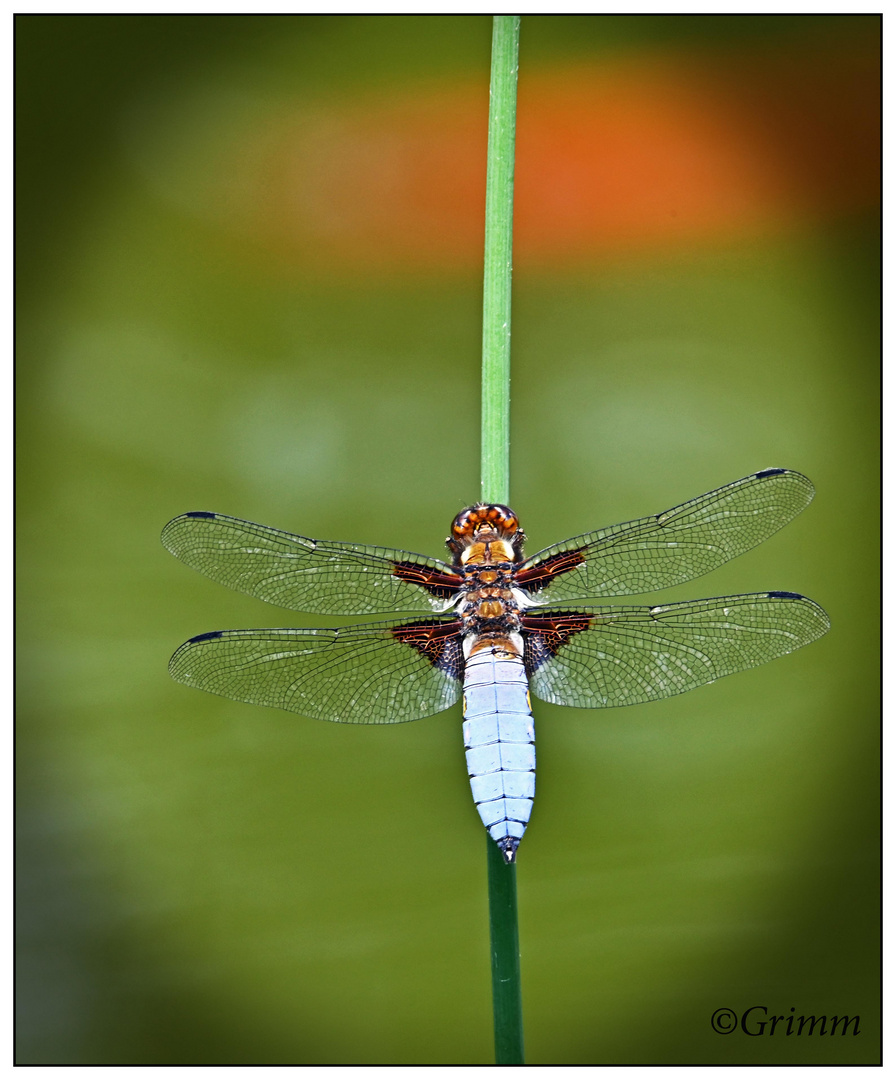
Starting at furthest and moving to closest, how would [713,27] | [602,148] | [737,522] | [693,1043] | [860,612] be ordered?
[602,148] → [860,612] → [713,27] → [693,1043] → [737,522]

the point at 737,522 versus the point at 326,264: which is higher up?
the point at 326,264

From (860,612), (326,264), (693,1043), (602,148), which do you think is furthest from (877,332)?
(693,1043)

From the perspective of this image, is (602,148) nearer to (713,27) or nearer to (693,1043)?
(713,27)

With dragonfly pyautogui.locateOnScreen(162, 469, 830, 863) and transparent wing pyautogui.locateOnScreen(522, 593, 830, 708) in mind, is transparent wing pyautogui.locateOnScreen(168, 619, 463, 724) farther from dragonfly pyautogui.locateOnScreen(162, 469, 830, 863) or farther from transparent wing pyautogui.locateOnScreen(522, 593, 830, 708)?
transparent wing pyautogui.locateOnScreen(522, 593, 830, 708)

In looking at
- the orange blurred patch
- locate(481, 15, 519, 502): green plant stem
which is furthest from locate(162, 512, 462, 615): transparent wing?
the orange blurred patch

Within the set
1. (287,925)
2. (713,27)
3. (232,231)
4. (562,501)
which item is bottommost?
(287,925)

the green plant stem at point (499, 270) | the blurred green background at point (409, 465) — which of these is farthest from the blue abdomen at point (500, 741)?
the blurred green background at point (409, 465)

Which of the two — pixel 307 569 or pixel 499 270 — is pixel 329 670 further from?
pixel 499 270

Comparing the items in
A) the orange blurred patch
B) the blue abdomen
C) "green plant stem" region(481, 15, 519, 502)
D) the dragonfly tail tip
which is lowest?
the dragonfly tail tip
